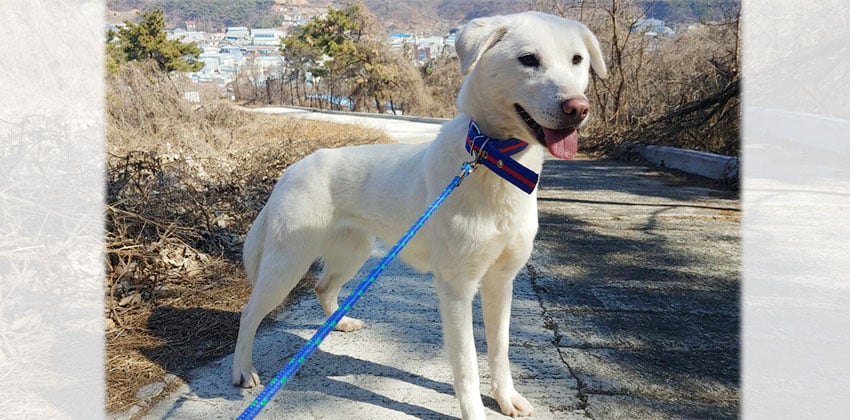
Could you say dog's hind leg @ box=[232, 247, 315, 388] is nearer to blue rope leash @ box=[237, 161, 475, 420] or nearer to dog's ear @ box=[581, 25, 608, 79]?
blue rope leash @ box=[237, 161, 475, 420]

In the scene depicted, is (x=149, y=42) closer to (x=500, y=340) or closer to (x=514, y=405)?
(x=500, y=340)

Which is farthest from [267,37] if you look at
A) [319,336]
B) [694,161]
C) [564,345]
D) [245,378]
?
[319,336]

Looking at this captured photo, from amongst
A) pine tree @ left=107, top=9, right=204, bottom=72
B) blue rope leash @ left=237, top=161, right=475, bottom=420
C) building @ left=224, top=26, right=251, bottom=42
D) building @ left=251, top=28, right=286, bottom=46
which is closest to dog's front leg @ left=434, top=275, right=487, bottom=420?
blue rope leash @ left=237, top=161, right=475, bottom=420

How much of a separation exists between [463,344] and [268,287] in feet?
3.51

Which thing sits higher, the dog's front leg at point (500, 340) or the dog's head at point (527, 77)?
the dog's head at point (527, 77)

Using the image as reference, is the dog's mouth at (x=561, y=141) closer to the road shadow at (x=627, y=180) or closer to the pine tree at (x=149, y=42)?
the road shadow at (x=627, y=180)

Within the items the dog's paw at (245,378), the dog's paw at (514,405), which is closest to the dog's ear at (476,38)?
the dog's paw at (514,405)

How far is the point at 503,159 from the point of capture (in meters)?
2.12

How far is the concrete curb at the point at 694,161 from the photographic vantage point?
24.0 feet

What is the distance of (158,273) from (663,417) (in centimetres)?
299

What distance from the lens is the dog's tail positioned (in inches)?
116

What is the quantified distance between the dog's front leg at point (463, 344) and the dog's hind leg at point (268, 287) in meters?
0.88

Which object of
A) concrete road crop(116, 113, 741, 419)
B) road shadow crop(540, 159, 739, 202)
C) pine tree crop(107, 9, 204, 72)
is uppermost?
pine tree crop(107, 9, 204, 72)

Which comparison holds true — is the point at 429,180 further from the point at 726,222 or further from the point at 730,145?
the point at 730,145
